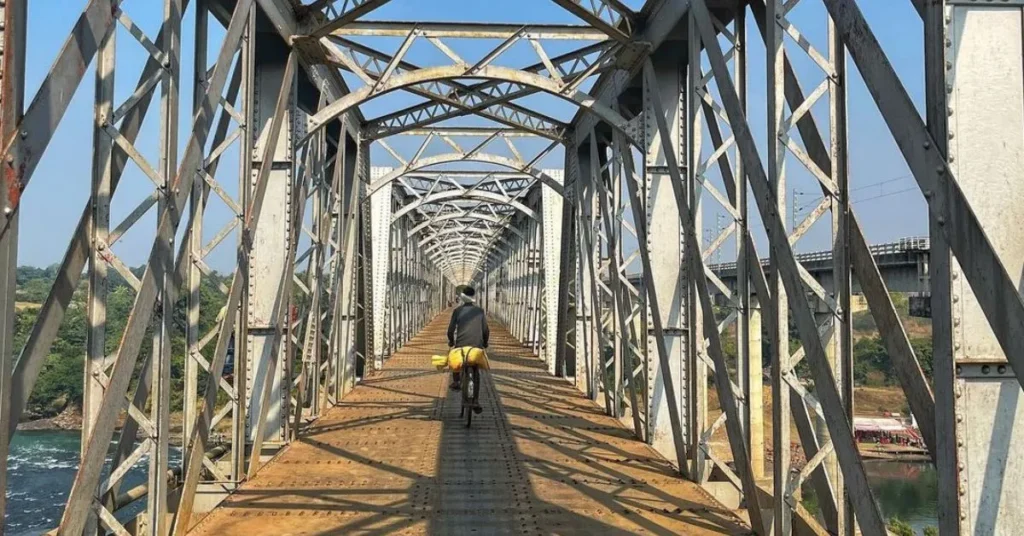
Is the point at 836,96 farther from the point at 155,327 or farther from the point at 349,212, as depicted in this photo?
the point at 349,212

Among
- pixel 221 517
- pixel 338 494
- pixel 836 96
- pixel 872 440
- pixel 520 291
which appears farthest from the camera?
pixel 872 440

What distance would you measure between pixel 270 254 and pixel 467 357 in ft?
9.74

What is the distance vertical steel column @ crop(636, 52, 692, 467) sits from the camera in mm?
7621

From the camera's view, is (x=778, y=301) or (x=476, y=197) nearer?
(x=778, y=301)

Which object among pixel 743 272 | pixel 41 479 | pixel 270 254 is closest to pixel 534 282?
pixel 270 254

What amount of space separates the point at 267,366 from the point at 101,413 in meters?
3.46

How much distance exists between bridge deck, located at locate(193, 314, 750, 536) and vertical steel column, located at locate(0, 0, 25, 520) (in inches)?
96.9

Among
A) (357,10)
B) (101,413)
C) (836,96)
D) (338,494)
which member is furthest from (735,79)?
(101,413)

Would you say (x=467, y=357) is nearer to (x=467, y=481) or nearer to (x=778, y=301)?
(x=467, y=481)

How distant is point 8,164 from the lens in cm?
298

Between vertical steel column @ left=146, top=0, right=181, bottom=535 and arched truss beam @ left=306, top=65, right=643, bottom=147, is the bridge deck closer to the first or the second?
vertical steel column @ left=146, top=0, right=181, bottom=535

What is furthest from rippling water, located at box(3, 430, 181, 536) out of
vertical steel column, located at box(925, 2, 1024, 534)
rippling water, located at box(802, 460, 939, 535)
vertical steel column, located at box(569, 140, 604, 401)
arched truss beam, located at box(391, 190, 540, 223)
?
rippling water, located at box(802, 460, 939, 535)

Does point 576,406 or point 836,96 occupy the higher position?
point 836,96

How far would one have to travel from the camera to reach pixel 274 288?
7414 mm
